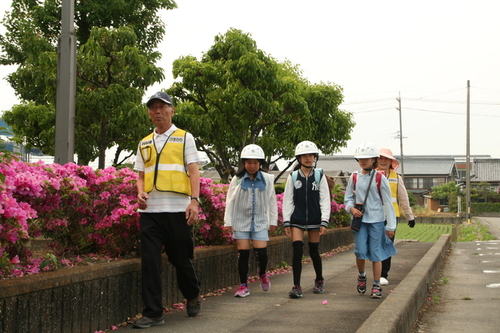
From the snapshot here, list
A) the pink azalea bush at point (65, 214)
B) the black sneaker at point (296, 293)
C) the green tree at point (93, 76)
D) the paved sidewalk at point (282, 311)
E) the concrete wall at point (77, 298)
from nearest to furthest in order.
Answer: the concrete wall at point (77, 298)
the pink azalea bush at point (65, 214)
the paved sidewalk at point (282, 311)
the black sneaker at point (296, 293)
the green tree at point (93, 76)

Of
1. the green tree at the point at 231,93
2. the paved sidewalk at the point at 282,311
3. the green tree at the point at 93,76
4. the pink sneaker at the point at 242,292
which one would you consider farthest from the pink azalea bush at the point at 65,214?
the green tree at the point at 231,93

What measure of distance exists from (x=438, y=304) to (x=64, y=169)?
4677 mm

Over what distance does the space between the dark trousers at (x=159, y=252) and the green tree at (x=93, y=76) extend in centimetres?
836

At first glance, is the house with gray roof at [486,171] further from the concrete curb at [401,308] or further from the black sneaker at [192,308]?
the black sneaker at [192,308]

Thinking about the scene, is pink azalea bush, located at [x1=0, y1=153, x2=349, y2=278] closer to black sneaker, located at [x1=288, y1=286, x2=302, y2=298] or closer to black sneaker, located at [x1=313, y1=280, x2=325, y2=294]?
black sneaker, located at [x1=288, y1=286, x2=302, y2=298]

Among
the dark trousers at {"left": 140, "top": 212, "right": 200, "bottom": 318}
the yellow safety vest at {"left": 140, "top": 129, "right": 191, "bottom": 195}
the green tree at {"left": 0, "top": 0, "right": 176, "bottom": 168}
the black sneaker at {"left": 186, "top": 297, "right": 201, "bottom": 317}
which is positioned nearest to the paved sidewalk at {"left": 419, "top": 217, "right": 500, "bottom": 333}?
the black sneaker at {"left": 186, "top": 297, "right": 201, "bottom": 317}

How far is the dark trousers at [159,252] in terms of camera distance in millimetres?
5023

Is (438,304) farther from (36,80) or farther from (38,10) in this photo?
(38,10)

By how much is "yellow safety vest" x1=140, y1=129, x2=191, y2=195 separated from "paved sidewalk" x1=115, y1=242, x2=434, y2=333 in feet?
3.68

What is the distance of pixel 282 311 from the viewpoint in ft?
19.4

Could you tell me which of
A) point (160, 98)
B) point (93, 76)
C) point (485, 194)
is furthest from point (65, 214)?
point (485, 194)

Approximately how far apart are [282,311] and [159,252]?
143 centimetres

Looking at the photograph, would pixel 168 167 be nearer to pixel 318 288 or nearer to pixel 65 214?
pixel 65 214

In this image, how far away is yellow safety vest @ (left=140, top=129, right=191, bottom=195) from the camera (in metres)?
5.16
